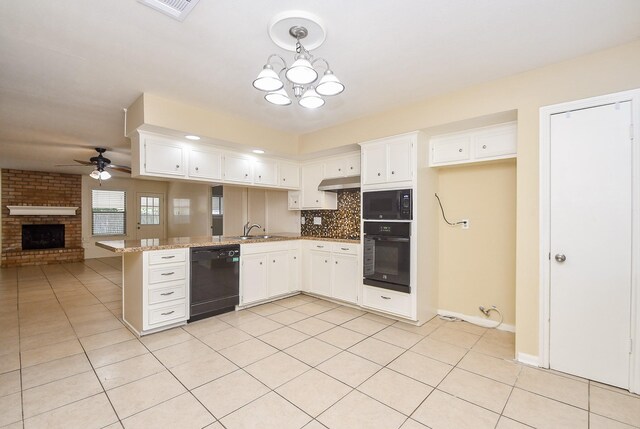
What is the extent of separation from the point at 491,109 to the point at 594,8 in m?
0.99

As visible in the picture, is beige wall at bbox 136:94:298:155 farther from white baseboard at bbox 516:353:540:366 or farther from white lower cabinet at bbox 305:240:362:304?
white baseboard at bbox 516:353:540:366

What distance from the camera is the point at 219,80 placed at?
2.76 metres

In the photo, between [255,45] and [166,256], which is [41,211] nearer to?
[166,256]

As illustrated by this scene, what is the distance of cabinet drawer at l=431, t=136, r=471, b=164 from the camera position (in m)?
3.25

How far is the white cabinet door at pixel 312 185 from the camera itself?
4653 millimetres

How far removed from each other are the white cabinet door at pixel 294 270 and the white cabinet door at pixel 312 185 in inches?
31.8

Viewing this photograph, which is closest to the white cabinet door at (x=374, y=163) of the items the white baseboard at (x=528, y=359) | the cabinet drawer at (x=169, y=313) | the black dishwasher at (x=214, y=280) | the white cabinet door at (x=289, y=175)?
the white cabinet door at (x=289, y=175)

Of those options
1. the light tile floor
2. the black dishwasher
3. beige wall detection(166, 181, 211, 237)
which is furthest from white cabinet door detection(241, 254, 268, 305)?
beige wall detection(166, 181, 211, 237)

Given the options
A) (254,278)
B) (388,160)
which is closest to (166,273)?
(254,278)

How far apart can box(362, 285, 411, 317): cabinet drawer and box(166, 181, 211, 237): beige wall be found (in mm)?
4058

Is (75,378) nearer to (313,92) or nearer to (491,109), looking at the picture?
(313,92)

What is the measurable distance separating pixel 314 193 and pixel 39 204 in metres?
7.89

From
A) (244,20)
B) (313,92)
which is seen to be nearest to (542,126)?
(313,92)

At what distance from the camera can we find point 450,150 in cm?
338
